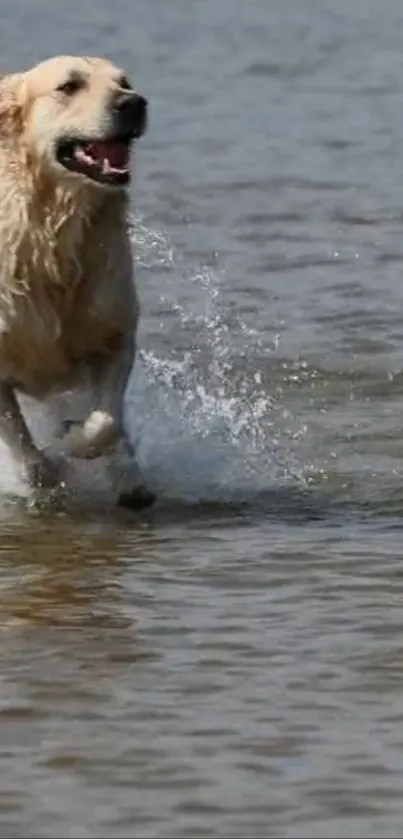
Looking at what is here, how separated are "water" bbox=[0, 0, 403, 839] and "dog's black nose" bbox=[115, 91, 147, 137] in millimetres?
1371

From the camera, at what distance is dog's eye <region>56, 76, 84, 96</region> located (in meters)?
7.62

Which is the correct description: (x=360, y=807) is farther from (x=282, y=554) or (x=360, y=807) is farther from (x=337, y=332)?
(x=337, y=332)

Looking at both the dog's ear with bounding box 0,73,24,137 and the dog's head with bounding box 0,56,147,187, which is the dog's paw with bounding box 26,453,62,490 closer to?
the dog's head with bounding box 0,56,147,187

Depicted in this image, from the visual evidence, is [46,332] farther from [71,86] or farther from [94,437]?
[71,86]

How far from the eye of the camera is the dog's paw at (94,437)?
7.95 metres

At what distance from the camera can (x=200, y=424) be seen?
29.4 ft

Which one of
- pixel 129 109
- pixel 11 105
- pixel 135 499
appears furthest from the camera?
pixel 135 499

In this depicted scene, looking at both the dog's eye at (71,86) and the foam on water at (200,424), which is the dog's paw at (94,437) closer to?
the foam on water at (200,424)

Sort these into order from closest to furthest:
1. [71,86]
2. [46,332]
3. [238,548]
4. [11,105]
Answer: [238,548]
[71,86]
[11,105]
[46,332]

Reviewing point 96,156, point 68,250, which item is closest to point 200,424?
point 68,250

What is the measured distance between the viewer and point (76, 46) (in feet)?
69.6

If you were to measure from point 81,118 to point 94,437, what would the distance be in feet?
3.67

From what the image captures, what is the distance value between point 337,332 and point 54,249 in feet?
9.96

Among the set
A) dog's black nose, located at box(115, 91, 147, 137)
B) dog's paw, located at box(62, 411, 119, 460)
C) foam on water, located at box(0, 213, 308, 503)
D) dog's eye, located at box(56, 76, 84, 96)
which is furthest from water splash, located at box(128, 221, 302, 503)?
dog's eye, located at box(56, 76, 84, 96)
